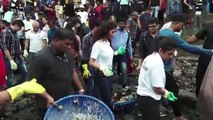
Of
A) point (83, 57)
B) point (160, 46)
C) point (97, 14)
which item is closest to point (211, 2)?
point (97, 14)

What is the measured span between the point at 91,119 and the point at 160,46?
1221mm

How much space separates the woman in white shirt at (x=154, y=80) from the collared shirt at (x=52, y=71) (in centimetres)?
90

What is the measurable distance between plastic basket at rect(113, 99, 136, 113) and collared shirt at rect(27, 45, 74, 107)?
9.38 ft

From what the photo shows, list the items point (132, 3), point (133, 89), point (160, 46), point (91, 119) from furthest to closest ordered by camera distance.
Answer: point (132, 3)
point (133, 89)
point (160, 46)
point (91, 119)

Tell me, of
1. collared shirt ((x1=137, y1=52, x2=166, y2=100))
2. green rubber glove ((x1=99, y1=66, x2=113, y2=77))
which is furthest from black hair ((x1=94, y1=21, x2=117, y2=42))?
collared shirt ((x1=137, y1=52, x2=166, y2=100))

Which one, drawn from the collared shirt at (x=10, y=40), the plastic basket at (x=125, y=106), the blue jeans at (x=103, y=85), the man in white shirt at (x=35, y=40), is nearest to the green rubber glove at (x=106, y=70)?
the blue jeans at (x=103, y=85)

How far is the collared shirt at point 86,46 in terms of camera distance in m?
8.13

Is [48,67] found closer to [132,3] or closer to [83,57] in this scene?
[83,57]

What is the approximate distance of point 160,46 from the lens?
530 centimetres

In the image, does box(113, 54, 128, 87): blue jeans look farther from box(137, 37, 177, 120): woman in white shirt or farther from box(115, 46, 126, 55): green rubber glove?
box(137, 37, 177, 120): woman in white shirt

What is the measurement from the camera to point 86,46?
8.29 metres

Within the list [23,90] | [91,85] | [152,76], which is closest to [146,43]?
[91,85]

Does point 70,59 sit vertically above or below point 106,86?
above

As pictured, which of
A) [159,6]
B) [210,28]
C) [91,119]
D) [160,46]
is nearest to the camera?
[91,119]
